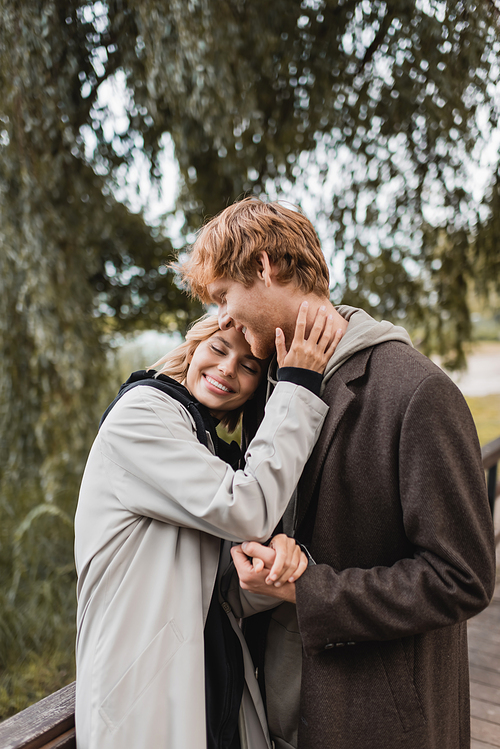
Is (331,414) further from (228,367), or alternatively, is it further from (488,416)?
(488,416)

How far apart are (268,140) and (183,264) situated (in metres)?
2.07

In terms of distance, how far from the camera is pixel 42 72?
9.67 feet

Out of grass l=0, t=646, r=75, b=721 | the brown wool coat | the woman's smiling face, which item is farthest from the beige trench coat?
grass l=0, t=646, r=75, b=721

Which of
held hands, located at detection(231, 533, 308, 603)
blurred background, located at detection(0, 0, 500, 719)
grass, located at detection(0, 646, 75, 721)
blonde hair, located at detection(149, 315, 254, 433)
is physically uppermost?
blurred background, located at detection(0, 0, 500, 719)

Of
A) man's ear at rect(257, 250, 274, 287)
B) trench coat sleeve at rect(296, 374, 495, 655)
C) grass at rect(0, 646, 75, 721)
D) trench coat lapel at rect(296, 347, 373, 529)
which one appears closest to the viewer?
trench coat sleeve at rect(296, 374, 495, 655)

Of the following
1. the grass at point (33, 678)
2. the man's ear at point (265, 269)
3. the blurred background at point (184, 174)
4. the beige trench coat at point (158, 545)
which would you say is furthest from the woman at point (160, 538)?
the blurred background at point (184, 174)

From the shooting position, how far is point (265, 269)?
1.21 metres

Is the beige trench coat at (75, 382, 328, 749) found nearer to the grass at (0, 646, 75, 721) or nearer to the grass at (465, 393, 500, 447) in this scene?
the grass at (0, 646, 75, 721)

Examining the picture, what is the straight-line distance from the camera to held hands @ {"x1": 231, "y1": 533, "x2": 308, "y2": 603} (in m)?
1.02

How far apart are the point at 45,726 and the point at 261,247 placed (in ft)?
3.39

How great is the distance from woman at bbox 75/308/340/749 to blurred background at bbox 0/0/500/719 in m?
2.10

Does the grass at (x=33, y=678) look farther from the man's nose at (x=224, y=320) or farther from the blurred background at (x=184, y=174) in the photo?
the man's nose at (x=224, y=320)

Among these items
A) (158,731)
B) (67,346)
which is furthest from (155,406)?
(67,346)

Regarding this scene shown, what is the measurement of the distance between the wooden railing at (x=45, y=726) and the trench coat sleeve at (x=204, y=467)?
1.37ft
